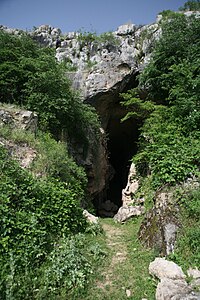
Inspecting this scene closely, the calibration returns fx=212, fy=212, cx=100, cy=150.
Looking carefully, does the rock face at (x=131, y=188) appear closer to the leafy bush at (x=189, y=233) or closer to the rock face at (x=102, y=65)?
the rock face at (x=102, y=65)

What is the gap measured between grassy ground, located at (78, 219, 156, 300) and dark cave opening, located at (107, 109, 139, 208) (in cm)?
1171

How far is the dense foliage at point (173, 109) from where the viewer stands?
20.5 feet

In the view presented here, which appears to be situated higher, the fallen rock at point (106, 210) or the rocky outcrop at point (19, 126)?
the rocky outcrop at point (19, 126)

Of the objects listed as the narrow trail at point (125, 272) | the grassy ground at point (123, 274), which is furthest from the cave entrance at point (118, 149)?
the grassy ground at point (123, 274)

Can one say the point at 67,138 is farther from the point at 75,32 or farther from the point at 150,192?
the point at 75,32

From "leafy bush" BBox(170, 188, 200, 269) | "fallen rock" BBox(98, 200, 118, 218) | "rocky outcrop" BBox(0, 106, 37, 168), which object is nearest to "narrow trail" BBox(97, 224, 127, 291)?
"leafy bush" BBox(170, 188, 200, 269)

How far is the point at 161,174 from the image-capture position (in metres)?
6.15

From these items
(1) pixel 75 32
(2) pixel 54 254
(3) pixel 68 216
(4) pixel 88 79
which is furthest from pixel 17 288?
(1) pixel 75 32

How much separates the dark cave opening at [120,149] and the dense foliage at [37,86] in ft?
23.1

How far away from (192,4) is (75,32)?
30.5 feet

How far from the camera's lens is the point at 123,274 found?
4.22 metres

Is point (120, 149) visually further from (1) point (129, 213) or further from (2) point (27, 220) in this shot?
(2) point (27, 220)

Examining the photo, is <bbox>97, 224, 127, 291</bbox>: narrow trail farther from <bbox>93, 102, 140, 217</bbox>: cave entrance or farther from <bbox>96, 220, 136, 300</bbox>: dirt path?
<bbox>93, 102, 140, 217</bbox>: cave entrance

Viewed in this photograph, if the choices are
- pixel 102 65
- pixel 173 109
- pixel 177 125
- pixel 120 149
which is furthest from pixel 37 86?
pixel 120 149
